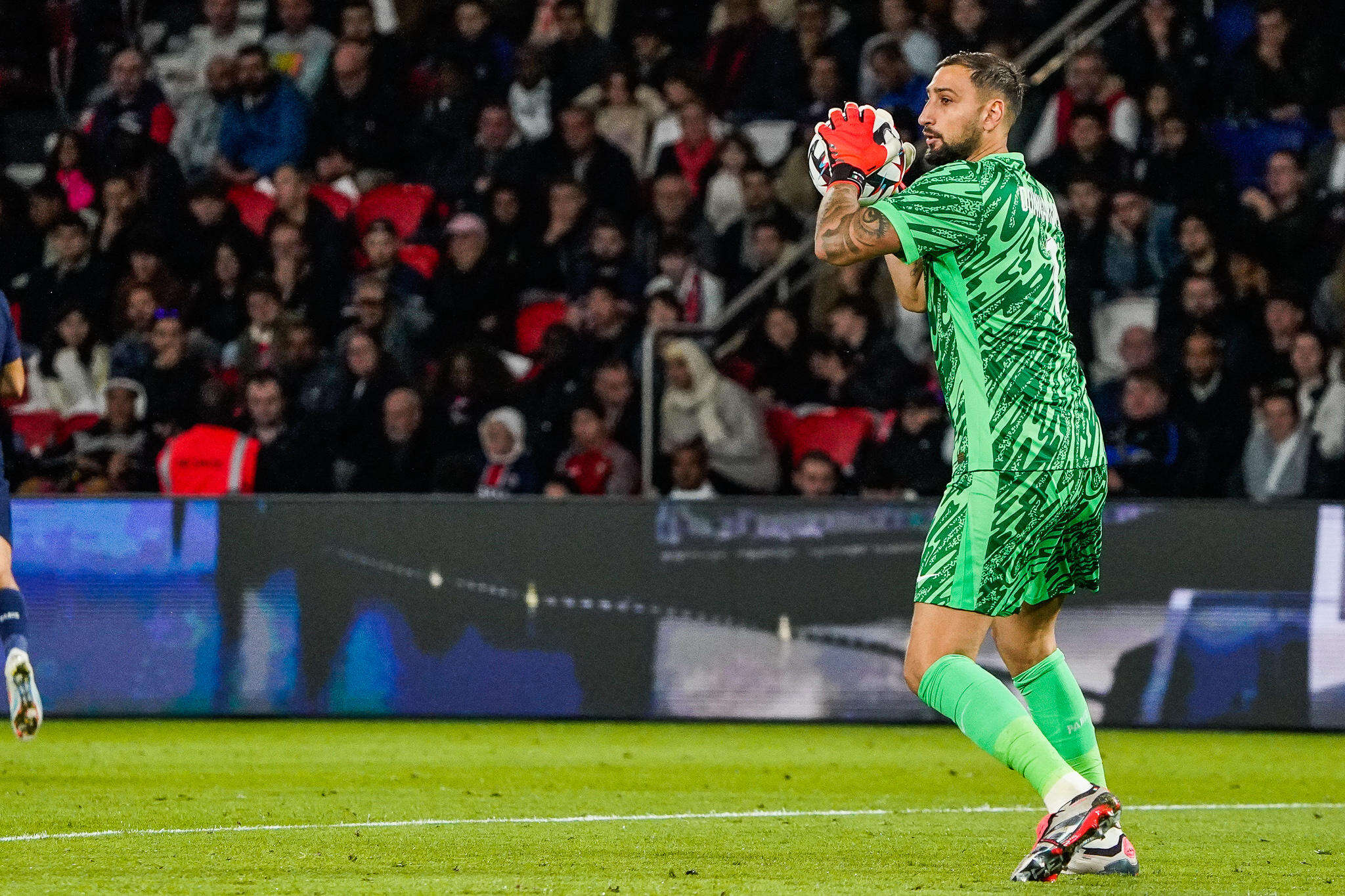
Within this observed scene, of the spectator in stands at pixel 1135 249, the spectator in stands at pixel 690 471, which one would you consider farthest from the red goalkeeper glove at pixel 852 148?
the spectator in stands at pixel 1135 249

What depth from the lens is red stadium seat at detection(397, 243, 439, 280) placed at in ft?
43.8

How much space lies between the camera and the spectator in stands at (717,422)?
1145 cm

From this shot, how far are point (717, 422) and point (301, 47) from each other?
215 inches

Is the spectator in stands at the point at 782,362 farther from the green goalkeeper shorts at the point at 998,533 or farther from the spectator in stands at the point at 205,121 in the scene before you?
the green goalkeeper shorts at the point at 998,533

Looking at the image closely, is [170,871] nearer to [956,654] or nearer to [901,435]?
[956,654]

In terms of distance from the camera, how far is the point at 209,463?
38.0ft

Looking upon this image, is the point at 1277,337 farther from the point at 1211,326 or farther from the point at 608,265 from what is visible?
the point at 608,265

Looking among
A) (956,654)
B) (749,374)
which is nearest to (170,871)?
(956,654)

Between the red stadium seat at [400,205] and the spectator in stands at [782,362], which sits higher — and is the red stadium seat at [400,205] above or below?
above

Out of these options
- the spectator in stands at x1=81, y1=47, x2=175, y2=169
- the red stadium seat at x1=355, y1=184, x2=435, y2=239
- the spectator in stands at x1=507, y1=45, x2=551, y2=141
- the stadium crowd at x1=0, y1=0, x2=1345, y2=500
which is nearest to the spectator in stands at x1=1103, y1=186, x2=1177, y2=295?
the stadium crowd at x1=0, y1=0, x2=1345, y2=500

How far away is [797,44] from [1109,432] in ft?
14.2

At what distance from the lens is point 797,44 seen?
1438 cm

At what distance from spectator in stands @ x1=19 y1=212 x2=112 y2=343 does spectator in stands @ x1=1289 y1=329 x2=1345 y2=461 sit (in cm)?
779

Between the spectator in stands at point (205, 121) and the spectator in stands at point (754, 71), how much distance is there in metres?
3.60
